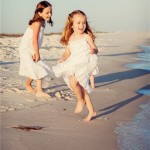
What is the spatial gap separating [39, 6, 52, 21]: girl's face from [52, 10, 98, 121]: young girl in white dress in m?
1.28

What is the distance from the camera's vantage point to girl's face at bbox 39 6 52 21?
641 cm

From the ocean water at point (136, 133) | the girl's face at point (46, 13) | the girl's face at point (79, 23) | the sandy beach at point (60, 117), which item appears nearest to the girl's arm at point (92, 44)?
the girl's face at point (79, 23)

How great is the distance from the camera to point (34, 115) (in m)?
4.98

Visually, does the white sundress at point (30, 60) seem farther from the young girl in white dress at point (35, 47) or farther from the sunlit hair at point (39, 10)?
the sunlit hair at point (39, 10)

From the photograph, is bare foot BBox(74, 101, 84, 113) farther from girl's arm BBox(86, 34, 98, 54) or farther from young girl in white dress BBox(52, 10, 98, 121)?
girl's arm BBox(86, 34, 98, 54)

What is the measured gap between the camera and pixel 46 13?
6.43 metres

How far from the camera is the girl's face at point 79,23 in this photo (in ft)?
16.6

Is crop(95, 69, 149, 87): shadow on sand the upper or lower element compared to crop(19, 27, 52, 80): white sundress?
lower

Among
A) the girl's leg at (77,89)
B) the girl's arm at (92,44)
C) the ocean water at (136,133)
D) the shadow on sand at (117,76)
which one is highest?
the girl's arm at (92,44)

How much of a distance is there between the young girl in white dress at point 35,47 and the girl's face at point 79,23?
141 centimetres

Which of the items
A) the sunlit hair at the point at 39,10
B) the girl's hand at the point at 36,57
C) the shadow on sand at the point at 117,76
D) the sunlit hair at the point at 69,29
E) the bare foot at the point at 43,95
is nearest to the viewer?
the sunlit hair at the point at 69,29

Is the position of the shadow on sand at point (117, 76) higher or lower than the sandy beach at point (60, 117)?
lower

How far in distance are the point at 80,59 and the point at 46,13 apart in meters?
1.65

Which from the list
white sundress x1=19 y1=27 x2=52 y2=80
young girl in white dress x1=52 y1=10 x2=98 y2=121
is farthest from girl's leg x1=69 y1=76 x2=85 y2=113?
white sundress x1=19 y1=27 x2=52 y2=80
